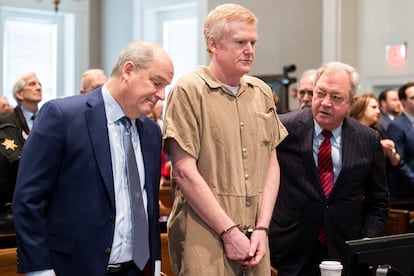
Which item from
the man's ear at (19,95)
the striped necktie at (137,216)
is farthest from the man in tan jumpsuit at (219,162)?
the man's ear at (19,95)

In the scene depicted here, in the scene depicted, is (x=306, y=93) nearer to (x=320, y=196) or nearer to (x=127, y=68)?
(x=320, y=196)

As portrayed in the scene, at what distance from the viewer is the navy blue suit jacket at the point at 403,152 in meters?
6.21

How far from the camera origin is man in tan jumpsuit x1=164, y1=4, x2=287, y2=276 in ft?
8.46

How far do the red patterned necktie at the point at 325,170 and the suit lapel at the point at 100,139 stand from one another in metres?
1.19

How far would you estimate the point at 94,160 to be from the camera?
243 centimetres

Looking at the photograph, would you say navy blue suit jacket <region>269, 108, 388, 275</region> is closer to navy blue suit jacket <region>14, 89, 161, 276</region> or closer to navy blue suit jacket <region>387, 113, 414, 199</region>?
navy blue suit jacket <region>14, 89, 161, 276</region>

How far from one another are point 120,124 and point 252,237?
598mm

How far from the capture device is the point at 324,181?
130 inches

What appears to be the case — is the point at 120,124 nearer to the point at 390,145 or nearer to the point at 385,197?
the point at 385,197

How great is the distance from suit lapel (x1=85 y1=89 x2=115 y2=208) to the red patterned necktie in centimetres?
119

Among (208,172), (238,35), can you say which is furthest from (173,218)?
(238,35)

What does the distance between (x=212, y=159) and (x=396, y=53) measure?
6247 mm

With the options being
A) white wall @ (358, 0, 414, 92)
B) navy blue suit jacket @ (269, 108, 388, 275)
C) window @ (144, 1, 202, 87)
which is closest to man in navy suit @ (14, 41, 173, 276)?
navy blue suit jacket @ (269, 108, 388, 275)

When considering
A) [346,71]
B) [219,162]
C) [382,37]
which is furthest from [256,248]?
[382,37]
